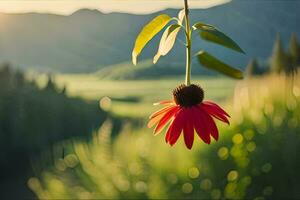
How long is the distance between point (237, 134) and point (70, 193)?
1.57ft

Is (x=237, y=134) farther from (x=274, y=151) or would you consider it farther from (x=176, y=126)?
(x=176, y=126)

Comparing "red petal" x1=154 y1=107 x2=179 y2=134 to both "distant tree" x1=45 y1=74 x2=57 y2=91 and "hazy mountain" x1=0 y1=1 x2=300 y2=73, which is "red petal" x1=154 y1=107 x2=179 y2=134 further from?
"hazy mountain" x1=0 y1=1 x2=300 y2=73

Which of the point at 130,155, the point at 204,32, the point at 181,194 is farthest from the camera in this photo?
the point at 130,155

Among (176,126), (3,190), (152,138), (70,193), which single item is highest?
(176,126)

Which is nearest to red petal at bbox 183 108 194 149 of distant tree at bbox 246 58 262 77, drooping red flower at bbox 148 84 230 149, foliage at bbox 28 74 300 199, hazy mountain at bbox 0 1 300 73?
drooping red flower at bbox 148 84 230 149

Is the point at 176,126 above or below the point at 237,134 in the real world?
above

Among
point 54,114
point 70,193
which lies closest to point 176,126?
point 70,193

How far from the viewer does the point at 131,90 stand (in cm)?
347

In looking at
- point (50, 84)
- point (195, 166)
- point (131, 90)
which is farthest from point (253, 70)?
point (131, 90)

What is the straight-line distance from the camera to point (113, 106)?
279 cm

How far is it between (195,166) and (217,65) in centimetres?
138

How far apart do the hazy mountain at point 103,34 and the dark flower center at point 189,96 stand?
3365 mm

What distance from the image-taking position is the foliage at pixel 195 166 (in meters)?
1.54

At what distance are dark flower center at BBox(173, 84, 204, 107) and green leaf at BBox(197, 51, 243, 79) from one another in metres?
0.05
